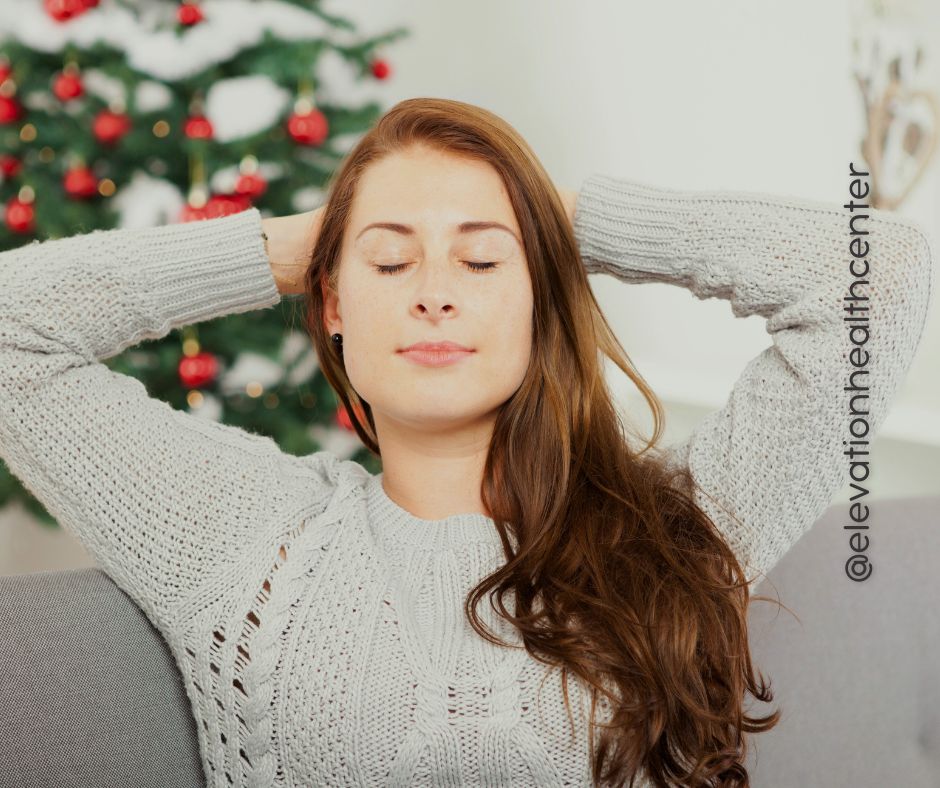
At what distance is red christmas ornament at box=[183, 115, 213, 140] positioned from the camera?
2.46 m

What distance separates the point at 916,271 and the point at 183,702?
1051 millimetres

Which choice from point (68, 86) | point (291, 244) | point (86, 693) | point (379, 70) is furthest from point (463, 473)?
point (68, 86)

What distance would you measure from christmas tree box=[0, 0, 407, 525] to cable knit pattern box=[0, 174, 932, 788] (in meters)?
1.19

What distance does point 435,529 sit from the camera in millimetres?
1289

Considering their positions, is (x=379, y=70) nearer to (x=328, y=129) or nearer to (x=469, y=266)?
(x=328, y=129)

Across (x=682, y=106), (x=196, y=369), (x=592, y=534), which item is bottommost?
(x=196, y=369)

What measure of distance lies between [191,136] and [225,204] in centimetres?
24

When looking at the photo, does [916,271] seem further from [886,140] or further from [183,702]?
[886,140]

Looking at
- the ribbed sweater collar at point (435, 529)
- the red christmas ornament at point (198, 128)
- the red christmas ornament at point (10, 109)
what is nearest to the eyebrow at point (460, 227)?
the ribbed sweater collar at point (435, 529)

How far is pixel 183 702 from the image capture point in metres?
1.21

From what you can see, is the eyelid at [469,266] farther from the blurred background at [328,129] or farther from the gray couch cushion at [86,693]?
the blurred background at [328,129]

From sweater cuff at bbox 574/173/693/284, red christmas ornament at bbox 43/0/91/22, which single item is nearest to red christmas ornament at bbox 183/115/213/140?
red christmas ornament at bbox 43/0/91/22

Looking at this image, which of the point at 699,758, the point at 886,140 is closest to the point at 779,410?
the point at 699,758

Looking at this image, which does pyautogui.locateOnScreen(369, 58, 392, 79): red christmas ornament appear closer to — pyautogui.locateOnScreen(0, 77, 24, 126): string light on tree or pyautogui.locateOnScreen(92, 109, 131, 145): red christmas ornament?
pyautogui.locateOnScreen(92, 109, 131, 145): red christmas ornament
